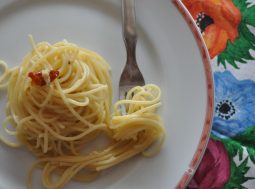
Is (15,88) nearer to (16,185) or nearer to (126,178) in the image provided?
(16,185)

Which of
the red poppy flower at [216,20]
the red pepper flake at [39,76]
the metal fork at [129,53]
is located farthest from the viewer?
the red poppy flower at [216,20]

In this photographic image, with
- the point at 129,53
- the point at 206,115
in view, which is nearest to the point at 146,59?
the point at 129,53

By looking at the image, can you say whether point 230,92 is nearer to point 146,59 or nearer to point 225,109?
point 225,109

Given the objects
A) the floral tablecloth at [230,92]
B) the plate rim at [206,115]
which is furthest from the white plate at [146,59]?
the floral tablecloth at [230,92]

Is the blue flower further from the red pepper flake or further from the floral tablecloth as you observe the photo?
the red pepper flake

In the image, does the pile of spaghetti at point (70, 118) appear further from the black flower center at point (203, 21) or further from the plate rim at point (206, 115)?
the black flower center at point (203, 21)
